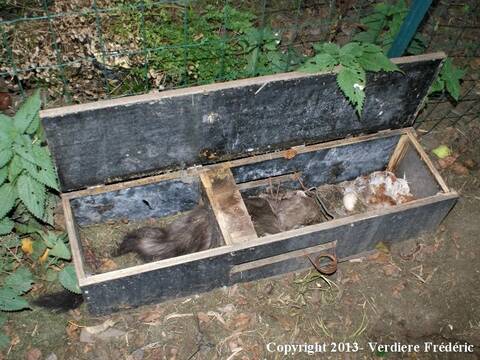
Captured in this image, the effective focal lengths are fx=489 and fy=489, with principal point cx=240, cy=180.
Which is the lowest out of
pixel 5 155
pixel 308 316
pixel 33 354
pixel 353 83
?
pixel 33 354

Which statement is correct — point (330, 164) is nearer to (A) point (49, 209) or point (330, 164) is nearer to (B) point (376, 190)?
(B) point (376, 190)

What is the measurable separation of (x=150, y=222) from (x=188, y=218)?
375 mm

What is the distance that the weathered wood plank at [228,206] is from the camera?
130 inches

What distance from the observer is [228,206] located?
11.5 ft

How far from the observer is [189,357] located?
3.31 m

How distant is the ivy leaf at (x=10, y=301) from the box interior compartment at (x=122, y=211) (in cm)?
48

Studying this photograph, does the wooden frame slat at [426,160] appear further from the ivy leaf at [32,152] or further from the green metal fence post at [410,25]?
the ivy leaf at [32,152]

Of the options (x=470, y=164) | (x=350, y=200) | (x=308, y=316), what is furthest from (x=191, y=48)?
(x=470, y=164)

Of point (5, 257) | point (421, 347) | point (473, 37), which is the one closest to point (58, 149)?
point (5, 257)

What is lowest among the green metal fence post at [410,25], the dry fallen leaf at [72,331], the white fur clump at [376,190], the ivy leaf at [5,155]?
the dry fallen leaf at [72,331]

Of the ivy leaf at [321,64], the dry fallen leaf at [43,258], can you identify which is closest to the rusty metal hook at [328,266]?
the ivy leaf at [321,64]

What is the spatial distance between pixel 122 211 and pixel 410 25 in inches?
103

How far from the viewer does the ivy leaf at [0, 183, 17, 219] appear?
3.20 m

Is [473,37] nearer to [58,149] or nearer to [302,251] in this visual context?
[302,251]
